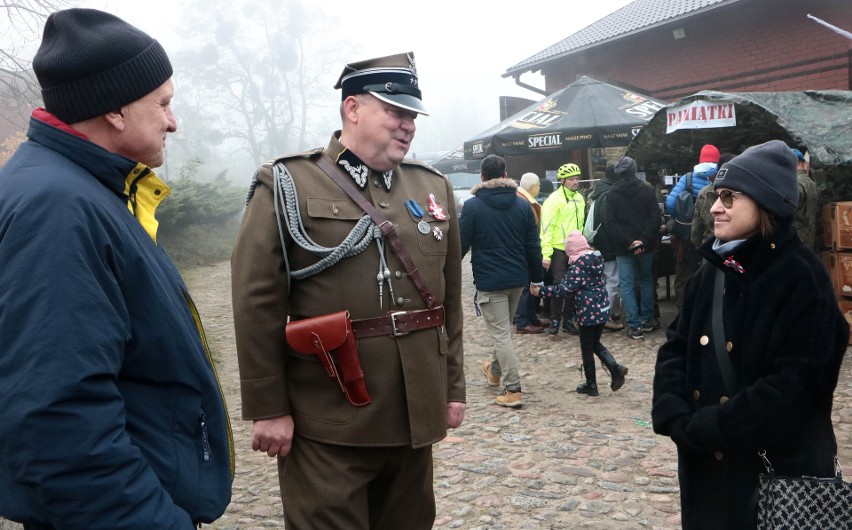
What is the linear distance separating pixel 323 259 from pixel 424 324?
1.46ft

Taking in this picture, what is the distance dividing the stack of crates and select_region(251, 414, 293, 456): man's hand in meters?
7.14

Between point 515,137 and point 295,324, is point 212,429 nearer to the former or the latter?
point 295,324

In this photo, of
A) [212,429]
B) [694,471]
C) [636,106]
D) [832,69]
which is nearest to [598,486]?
[694,471]

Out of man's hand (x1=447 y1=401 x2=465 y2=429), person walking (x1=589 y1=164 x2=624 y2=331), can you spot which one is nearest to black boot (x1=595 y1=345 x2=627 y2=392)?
person walking (x1=589 y1=164 x2=624 y2=331)

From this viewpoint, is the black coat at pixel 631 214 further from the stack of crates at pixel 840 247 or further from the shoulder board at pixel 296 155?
the shoulder board at pixel 296 155

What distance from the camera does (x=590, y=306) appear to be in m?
6.75

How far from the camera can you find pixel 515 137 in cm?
1220

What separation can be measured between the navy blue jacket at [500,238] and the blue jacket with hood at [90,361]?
5.05 metres

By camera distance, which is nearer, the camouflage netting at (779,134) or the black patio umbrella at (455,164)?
the camouflage netting at (779,134)

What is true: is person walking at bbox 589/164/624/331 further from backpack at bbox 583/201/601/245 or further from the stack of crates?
the stack of crates

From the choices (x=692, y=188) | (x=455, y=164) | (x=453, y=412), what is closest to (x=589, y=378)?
(x=692, y=188)

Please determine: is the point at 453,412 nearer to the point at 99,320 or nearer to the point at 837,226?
the point at 99,320

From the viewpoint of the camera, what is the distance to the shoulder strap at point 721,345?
2.70 meters

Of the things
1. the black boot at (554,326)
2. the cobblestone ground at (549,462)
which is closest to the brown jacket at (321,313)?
the cobblestone ground at (549,462)
